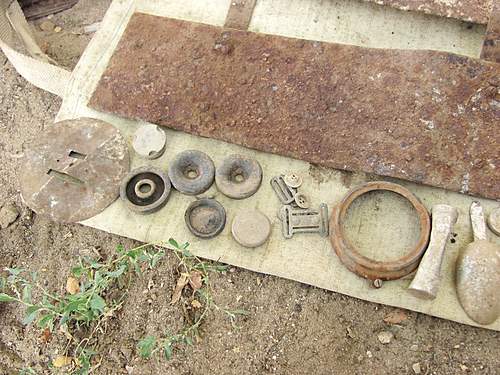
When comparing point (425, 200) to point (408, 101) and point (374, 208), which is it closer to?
point (374, 208)

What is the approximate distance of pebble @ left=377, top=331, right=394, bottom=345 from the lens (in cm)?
271

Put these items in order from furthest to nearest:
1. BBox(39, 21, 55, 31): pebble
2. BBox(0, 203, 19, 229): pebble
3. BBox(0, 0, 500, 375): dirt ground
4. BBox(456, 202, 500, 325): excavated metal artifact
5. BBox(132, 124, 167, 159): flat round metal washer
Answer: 1. BBox(39, 21, 55, 31): pebble
2. BBox(0, 203, 19, 229): pebble
3. BBox(132, 124, 167, 159): flat round metal washer
4. BBox(0, 0, 500, 375): dirt ground
5. BBox(456, 202, 500, 325): excavated metal artifact

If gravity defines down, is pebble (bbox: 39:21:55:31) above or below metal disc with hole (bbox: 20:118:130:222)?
above

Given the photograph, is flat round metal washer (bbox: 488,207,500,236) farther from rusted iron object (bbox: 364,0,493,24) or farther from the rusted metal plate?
the rusted metal plate

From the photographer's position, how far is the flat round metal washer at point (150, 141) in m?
3.05

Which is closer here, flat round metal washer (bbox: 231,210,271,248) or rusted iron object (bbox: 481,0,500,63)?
flat round metal washer (bbox: 231,210,271,248)


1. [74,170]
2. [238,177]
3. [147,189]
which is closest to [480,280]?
[238,177]

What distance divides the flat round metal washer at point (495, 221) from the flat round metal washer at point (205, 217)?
1447 mm

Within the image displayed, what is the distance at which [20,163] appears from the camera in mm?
3365

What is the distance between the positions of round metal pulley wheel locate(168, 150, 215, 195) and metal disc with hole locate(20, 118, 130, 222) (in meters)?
0.34

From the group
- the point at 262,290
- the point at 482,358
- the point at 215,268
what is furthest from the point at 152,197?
the point at 482,358

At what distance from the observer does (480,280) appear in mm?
2574

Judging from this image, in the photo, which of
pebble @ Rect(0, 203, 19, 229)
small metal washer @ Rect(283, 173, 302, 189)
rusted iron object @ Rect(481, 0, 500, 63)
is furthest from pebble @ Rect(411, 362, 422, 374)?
pebble @ Rect(0, 203, 19, 229)

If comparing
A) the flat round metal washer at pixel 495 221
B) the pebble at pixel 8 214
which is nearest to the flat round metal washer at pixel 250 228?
the flat round metal washer at pixel 495 221
